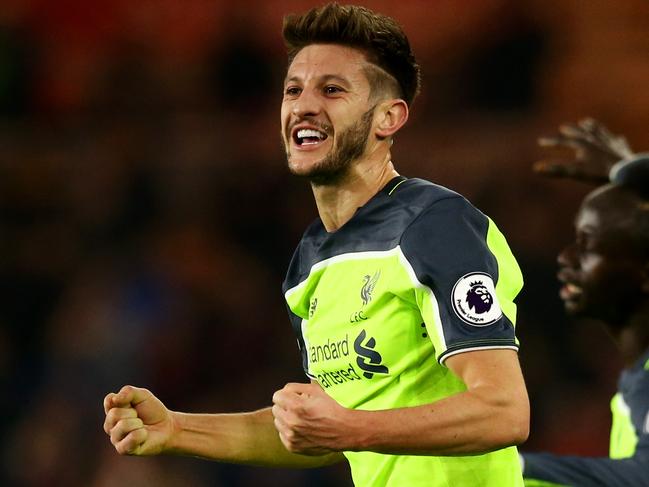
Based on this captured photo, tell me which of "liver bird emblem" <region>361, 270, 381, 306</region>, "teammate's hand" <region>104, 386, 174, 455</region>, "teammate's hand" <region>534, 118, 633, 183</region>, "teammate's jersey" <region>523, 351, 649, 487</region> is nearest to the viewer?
"liver bird emblem" <region>361, 270, 381, 306</region>

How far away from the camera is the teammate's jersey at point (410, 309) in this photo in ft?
9.14

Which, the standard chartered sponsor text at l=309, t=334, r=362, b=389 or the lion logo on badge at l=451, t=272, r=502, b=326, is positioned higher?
the lion logo on badge at l=451, t=272, r=502, b=326

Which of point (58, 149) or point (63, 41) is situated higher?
point (63, 41)

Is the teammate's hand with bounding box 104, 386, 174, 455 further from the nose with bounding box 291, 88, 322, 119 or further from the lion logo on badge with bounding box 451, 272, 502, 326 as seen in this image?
the lion logo on badge with bounding box 451, 272, 502, 326

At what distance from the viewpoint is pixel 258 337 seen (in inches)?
312

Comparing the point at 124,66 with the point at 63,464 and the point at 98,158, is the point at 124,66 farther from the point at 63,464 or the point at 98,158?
the point at 63,464

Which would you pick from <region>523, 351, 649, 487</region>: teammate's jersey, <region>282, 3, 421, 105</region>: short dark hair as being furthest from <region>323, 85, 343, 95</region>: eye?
<region>523, 351, 649, 487</region>: teammate's jersey

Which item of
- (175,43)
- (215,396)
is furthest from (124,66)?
(215,396)

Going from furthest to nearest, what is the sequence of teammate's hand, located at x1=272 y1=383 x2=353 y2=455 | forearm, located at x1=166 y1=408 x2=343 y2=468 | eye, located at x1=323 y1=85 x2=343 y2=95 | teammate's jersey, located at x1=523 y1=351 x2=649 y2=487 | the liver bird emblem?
teammate's jersey, located at x1=523 y1=351 x2=649 y2=487, forearm, located at x1=166 y1=408 x2=343 y2=468, eye, located at x1=323 y1=85 x2=343 y2=95, the liver bird emblem, teammate's hand, located at x1=272 y1=383 x2=353 y2=455

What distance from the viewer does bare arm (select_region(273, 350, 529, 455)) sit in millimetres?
2533

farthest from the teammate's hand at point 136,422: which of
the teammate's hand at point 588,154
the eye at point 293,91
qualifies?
the teammate's hand at point 588,154

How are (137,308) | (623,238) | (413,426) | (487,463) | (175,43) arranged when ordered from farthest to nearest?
1. (175,43)
2. (137,308)
3. (623,238)
4. (487,463)
5. (413,426)

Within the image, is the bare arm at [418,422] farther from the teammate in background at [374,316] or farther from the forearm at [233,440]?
the forearm at [233,440]

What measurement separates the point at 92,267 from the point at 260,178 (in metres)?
1.37
